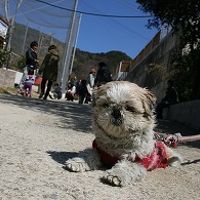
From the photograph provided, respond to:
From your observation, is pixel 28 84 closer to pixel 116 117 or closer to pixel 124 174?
pixel 116 117

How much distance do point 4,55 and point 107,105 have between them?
1874 cm

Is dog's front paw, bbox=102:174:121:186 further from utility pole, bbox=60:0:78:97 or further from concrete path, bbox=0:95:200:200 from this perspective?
utility pole, bbox=60:0:78:97

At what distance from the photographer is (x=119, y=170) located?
193 inches

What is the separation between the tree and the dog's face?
12.9 m

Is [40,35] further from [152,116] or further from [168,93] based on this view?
[152,116]

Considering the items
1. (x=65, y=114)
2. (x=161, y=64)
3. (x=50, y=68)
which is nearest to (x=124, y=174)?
(x=65, y=114)

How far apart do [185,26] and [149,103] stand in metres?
14.7

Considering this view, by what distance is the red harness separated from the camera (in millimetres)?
5348

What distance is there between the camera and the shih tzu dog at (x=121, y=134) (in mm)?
4984

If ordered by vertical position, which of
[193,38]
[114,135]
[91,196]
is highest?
[193,38]

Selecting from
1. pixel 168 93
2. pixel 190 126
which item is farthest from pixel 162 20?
pixel 190 126

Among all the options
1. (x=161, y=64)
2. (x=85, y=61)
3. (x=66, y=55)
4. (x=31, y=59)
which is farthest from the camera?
(x=85, y=61)

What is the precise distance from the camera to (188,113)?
1745 centimetres

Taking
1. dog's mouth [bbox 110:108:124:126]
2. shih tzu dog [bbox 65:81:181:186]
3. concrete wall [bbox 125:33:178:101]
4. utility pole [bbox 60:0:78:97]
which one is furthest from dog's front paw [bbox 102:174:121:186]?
utility pole [bbox 60:0:78:97]
